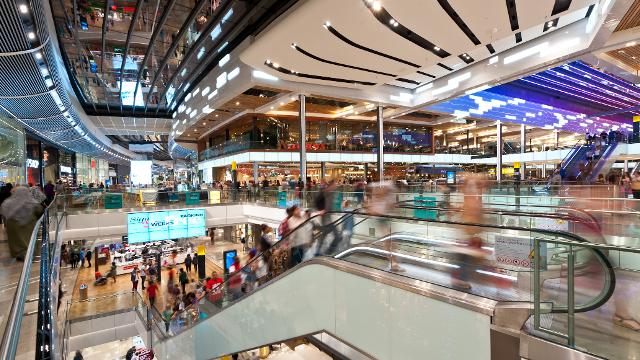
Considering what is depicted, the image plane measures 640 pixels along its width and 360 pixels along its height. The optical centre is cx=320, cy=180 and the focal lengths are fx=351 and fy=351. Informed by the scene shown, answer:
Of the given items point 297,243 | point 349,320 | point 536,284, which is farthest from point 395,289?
point 297,243

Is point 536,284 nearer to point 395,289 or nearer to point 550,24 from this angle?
point 395,289

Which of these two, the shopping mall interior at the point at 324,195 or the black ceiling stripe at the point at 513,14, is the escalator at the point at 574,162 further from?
the black ceiling stripe at the point at 513,14

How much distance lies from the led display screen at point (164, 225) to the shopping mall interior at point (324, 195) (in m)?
0.09

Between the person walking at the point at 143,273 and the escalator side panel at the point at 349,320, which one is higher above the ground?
the escalator side panel at the point at 349,320

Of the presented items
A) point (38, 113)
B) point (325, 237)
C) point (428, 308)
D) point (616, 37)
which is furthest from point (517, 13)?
point (38, 113)

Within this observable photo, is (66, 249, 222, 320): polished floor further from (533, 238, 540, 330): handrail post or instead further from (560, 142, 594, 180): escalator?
(560, 142, 594, 180): escalator

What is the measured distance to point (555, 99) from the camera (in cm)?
2550

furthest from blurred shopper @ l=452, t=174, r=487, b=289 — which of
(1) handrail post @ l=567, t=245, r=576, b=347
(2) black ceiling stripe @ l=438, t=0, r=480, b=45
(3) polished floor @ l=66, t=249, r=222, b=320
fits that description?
(3) polished floor @ l=66, t=249, r=222, b=320

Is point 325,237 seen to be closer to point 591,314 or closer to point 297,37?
point 591,314

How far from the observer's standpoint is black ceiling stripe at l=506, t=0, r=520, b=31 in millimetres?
10522

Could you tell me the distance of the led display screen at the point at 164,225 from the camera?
14.2 metres

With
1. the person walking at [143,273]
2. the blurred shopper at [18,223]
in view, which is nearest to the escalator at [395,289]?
the blurred shopper at [18,223]

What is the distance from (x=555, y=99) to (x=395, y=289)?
91.4 ft

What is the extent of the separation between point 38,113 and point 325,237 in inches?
707
